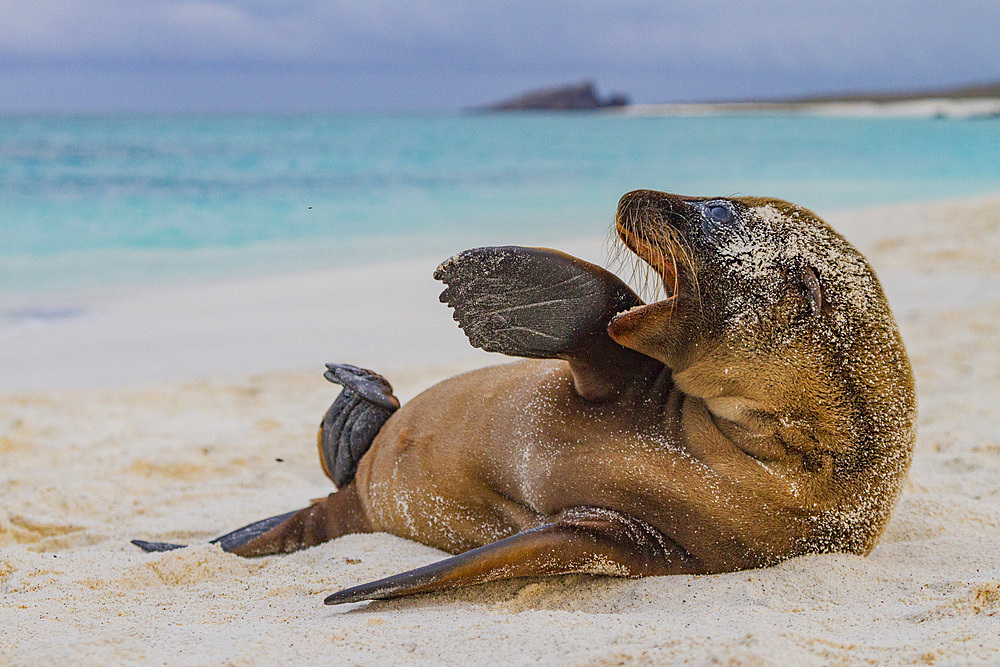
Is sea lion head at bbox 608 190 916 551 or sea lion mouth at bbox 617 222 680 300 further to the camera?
sea lion mouth at bbox 617 222 680 300

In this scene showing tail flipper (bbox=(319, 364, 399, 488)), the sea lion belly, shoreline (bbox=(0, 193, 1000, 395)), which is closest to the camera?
the sea lion belly

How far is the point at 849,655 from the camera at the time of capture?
1886mm

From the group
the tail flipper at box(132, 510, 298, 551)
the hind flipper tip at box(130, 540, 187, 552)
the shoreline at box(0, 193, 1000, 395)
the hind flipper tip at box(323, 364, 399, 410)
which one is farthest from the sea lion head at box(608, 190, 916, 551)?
the shoreline at box(0, 193, 1000, 395)

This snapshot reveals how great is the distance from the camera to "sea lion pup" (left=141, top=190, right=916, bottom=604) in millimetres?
2424

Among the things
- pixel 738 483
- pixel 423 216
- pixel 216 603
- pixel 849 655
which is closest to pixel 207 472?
pixel 216 603

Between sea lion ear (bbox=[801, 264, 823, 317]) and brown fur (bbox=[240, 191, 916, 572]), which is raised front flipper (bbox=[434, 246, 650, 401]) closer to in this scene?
brown fur (bbox=[240, 191, 916, 572])

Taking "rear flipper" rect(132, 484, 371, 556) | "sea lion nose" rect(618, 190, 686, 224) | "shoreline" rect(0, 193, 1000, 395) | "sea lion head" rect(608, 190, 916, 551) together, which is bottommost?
"shoreline" rect(0, 193, 1000, 395)

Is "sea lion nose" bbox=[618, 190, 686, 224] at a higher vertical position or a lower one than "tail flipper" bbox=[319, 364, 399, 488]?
higher

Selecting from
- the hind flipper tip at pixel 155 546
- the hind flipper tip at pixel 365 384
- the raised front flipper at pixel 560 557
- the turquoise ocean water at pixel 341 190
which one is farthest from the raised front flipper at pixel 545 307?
the turquoise ocean water at pixel 341 190

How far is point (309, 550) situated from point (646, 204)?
148 centimetres

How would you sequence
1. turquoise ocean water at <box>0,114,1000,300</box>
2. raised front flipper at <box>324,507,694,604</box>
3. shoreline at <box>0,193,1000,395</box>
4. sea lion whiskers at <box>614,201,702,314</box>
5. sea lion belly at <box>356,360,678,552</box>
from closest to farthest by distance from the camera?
raised front flipper at <box>324,507,694,604</box> → sea lion whiskers at <box>614,201,702,314</box> → sea lion belly at <box>356,360,678,552</box> → shoreline at <box>0,193,1000,395</box> → turquoise ocean water at <box>0,114,1000,300</box>

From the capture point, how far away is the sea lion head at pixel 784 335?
7.94ft

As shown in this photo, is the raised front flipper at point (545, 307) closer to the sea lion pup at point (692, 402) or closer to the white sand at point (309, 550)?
the sea lion pup at point (692, 402)

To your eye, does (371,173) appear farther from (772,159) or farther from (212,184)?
(772,159)
